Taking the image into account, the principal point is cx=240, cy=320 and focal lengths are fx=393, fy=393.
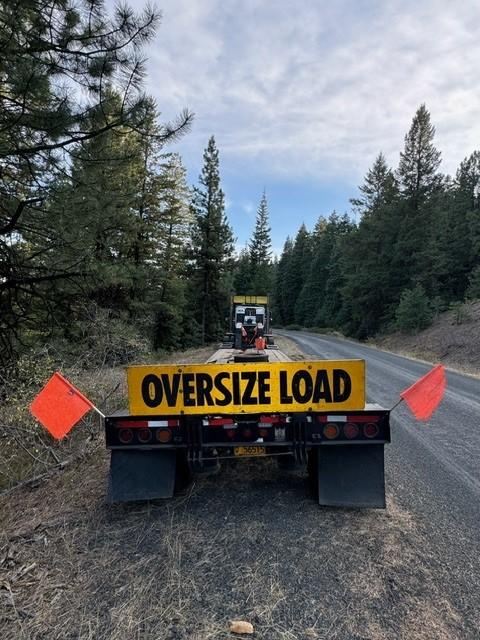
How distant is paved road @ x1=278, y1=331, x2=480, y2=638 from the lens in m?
2.94

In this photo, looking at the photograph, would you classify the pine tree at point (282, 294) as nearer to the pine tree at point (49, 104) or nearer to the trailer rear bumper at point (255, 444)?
the pine tree at point (49, 104)

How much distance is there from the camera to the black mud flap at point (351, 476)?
3.50 m

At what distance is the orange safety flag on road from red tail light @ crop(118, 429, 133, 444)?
0.37 m

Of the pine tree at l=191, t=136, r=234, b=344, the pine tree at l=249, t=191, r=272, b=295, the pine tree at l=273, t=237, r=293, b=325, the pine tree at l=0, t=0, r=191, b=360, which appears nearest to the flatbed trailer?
the pine tree at l=0, t=0, r=191, b=360

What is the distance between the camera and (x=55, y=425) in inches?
131

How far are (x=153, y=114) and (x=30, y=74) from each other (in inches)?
60.8

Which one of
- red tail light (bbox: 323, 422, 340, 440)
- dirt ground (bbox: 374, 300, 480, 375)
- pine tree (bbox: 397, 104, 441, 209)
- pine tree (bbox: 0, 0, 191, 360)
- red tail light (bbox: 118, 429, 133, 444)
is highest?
pine tree (bbox: 397, 104, 441, 209)

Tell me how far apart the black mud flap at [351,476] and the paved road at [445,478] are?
469 millimetres

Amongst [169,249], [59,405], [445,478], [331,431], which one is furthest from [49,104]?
[169,249]

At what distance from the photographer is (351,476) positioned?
141 inches

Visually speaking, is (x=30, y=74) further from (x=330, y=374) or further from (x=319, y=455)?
(x=319, y=455)

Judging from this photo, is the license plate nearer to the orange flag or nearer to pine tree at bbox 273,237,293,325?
the orange flag

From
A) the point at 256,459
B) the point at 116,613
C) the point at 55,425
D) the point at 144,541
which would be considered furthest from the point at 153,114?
the point at 116,613

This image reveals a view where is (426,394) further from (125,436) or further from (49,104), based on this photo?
(49,104)
